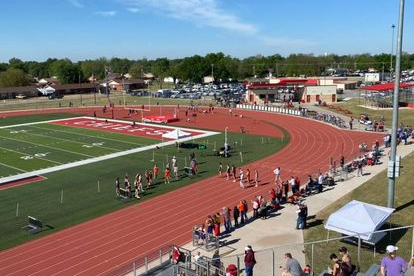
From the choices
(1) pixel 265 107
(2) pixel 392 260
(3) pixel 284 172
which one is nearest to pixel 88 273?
(2) pixel 392 260

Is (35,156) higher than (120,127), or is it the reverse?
(120,127)

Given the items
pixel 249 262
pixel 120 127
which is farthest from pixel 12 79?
pixel 249 262

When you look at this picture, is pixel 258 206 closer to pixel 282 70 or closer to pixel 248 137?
pixel 248 137

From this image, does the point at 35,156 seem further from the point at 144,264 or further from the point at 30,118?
the point at 30,118

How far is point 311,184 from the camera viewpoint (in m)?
26.1

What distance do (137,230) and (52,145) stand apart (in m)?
24.5

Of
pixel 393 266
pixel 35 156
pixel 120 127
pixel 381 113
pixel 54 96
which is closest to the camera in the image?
pixel 393 266

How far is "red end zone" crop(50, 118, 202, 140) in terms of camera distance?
47791 millimetres

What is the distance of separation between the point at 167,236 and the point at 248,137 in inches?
1013

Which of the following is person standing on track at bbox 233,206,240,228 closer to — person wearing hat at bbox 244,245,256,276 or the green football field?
person wearing hat at bbox 244,245,256,276

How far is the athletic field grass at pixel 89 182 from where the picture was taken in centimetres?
2275

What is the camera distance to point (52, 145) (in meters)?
42.4

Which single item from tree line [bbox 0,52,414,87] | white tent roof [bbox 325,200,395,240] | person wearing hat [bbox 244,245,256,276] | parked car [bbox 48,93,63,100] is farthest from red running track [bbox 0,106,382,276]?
tree line [bbox 0,52,414,87]

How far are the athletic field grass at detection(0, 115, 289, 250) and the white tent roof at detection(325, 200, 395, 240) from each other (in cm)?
1243
